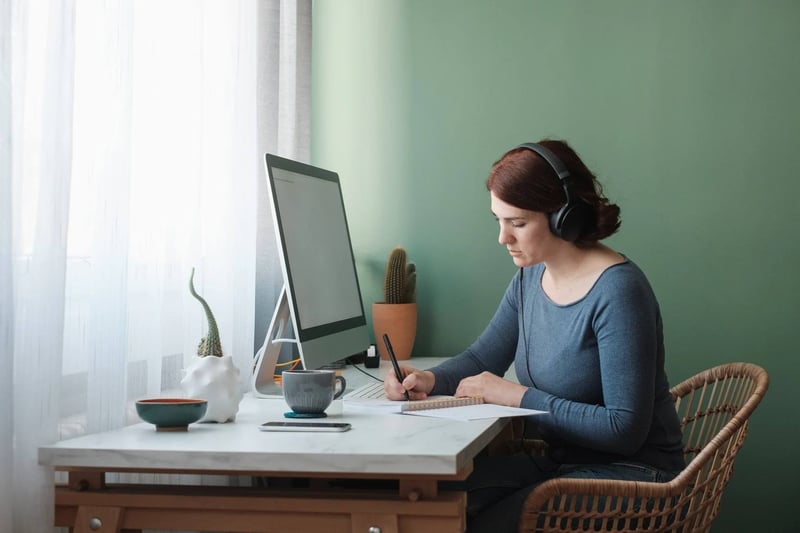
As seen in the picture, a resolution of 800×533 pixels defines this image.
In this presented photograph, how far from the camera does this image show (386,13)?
2.99 metres

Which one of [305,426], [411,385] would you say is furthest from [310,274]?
[305,426]

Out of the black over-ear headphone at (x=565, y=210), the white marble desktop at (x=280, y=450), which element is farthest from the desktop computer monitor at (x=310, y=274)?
the black over-ear headphone at (x=565, y=210)

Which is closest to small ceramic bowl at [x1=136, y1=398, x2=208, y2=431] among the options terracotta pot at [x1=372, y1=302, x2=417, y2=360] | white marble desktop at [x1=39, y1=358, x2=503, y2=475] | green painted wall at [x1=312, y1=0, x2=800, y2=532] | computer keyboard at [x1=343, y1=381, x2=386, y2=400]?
white marble desktop at [x1=39, y1=358, x2=503, y2=475]

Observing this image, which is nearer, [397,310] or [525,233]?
[525,233]

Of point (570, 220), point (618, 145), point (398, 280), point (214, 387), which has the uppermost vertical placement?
point (618, 145)

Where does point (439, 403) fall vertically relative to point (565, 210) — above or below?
below

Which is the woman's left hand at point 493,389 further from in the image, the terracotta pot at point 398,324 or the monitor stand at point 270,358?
the terracotta pot at point 398,324

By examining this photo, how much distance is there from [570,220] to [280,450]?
772 millimetres

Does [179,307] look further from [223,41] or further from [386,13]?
[386,13]

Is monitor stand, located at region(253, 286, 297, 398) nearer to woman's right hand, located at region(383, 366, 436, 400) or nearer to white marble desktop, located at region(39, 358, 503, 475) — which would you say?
woman's right hand, located at region(383, 366, 436, 400)

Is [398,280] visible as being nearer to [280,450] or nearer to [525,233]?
[525,233]

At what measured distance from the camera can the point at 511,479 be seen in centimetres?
181

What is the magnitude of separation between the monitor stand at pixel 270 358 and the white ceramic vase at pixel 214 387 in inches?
12.1

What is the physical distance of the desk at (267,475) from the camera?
130 cm
